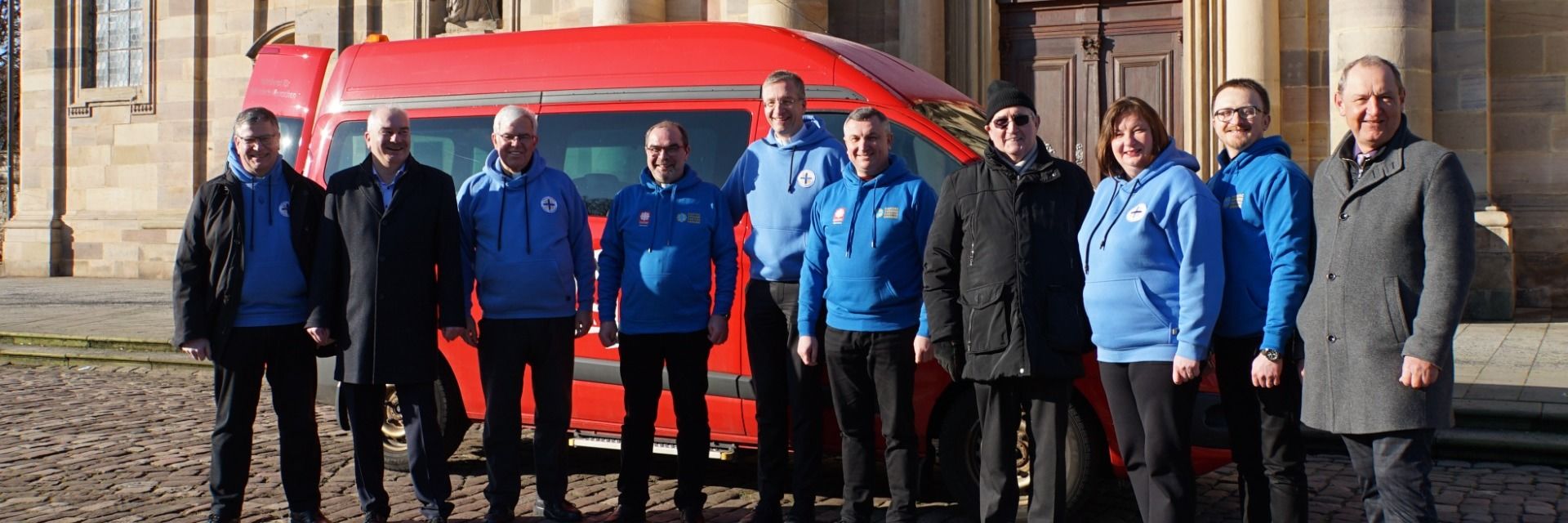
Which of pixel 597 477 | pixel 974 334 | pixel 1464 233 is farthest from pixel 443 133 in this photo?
pixel 1464 233

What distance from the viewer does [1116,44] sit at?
43.7 feet

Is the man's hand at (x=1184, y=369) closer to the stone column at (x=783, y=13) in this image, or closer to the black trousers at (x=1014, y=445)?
the black trousers at (x=1014, y=445)

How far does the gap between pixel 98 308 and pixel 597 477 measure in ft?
32.6

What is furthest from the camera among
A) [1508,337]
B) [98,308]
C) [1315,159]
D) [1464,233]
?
[98,308]

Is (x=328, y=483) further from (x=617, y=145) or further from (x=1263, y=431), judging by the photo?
(x=1263, y=431)

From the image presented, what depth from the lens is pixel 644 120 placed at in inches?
247

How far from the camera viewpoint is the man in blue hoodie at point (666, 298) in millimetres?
5324

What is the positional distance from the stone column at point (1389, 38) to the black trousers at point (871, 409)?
7.00 meters

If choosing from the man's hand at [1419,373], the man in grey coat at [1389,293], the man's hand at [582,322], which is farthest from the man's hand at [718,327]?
the man's hand at [1419,373]

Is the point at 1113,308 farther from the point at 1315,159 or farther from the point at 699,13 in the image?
the point at 699,13

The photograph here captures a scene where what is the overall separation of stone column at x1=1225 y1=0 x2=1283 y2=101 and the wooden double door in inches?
42.1

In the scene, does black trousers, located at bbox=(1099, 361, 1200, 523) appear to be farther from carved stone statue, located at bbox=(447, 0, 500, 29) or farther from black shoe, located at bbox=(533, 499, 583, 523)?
carved stone statue, located at bbox=(447, 0, 500, 29)

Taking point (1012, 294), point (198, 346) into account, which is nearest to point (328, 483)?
point (198, 346)

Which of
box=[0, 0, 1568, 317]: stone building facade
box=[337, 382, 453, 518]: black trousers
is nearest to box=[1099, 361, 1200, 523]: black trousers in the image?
A: box=[337, 382, 453, 518]: black trousers
